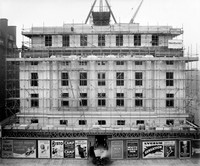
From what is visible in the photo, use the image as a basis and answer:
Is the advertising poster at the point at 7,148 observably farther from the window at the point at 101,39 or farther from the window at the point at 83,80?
the window at the point at 101,39

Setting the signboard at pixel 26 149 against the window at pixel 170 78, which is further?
the window at pixel 170 78

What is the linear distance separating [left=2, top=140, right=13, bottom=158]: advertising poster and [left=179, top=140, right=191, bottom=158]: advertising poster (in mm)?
19909

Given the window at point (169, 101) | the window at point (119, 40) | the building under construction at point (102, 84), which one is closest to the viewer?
the building under construction at point (102, 84)

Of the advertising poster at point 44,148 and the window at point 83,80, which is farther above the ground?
the window at point 83,80

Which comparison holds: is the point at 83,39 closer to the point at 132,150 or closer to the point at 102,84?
the point at 102,84

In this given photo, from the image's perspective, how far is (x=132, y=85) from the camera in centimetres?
2944

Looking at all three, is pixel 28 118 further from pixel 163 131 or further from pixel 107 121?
pixel 163 131

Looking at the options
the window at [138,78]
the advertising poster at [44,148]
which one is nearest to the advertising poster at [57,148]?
the advertising poster at [44,148]

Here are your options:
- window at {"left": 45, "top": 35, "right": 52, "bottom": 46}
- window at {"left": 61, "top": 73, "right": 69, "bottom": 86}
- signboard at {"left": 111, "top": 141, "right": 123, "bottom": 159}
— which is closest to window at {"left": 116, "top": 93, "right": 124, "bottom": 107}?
signboard at {"left": 111, "top": 141, "right": 123, "bottom": 159}

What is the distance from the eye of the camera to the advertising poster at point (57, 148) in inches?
998

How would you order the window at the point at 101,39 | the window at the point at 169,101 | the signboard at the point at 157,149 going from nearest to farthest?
the signboard at the point at 157,149 < the window at the point at 169,101 < the window at the point at 101,39

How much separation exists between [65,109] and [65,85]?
131 inches

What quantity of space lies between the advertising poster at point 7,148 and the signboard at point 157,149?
1559cm

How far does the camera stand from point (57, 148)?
25.4m
